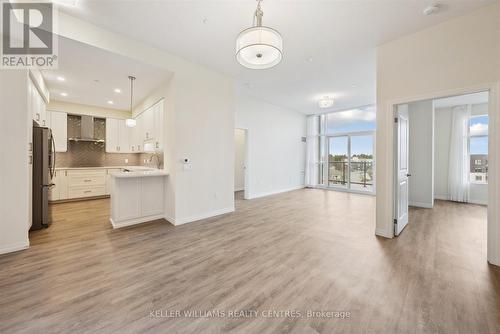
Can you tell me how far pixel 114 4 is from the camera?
2.50 meters

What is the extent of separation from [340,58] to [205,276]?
4339mm

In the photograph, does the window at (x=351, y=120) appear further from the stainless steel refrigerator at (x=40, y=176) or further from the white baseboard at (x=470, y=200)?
the stainless steel refrigerator at (x=40, y=176)

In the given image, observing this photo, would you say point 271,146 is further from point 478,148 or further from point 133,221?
point 478,148

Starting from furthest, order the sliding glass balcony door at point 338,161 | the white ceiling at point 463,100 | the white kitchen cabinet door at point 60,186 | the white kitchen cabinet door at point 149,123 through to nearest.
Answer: the sliding glass balcony door at point 338,161, the white kitchen cabinet door at point 60,186, the white ceiling at point 463,100, the white kitchen cabinet door at point 149,123

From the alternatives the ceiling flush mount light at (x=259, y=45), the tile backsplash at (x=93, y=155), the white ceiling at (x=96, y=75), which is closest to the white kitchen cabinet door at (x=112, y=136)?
the tile backsplash at (x=93, y=155)

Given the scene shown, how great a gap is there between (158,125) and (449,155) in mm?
8524

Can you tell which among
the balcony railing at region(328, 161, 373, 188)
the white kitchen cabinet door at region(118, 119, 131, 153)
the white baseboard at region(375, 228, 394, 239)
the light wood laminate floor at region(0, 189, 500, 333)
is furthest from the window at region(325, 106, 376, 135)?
the white kitchen cabinet door at region(118, 119, 131, 153)

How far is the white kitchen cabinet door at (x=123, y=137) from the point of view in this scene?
6746 mm

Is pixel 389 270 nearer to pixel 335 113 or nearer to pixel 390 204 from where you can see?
pixel 390 204

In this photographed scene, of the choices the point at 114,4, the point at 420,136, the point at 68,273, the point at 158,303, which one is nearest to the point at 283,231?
the point at 158,303

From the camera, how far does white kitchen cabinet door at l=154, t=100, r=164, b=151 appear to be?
14.3ft

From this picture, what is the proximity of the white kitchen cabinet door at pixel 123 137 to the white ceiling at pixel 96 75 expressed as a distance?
44.2 inches

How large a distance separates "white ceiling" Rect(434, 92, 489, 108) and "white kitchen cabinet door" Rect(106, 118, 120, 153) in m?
10.0

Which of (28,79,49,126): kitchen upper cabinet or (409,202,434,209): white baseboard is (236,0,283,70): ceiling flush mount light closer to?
(28,79,49,126): kitchen upper cabinet
